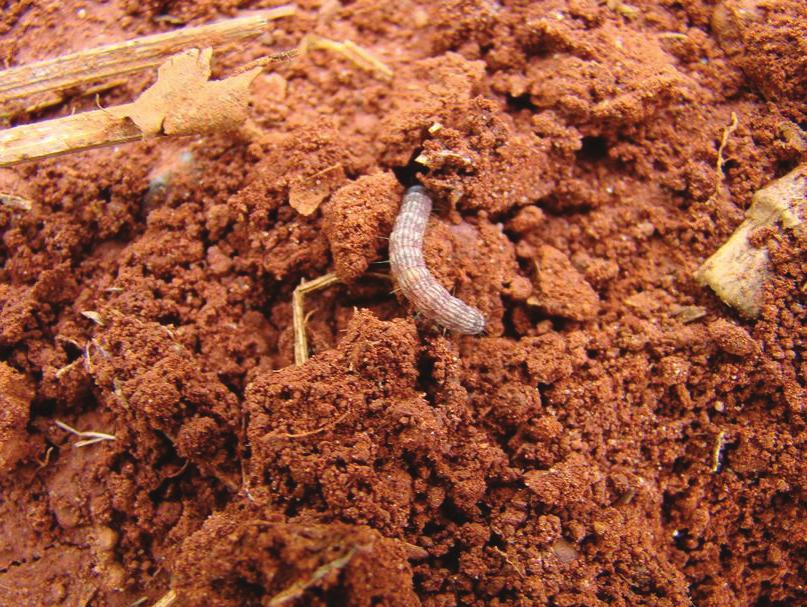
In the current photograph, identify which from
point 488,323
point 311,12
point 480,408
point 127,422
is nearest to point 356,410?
point 480,408

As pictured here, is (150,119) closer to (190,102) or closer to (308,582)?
(190,102)

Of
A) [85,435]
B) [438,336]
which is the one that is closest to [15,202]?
[85,435]

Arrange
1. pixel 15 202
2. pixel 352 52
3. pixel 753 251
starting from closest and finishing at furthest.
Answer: pixel 753 251, pixel 15 202, pixel 352 52

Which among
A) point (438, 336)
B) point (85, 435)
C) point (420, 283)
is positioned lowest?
point (85, 435)

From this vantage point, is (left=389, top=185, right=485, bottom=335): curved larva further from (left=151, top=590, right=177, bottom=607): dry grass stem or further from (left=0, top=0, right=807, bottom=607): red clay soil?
(left=151, top=590, right=177, bottom=607): dry grass stem

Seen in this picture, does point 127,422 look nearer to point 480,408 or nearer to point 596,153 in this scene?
point 480,408

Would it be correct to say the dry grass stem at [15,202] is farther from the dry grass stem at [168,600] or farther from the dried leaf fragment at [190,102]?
the dry grass stem at [168,600]
